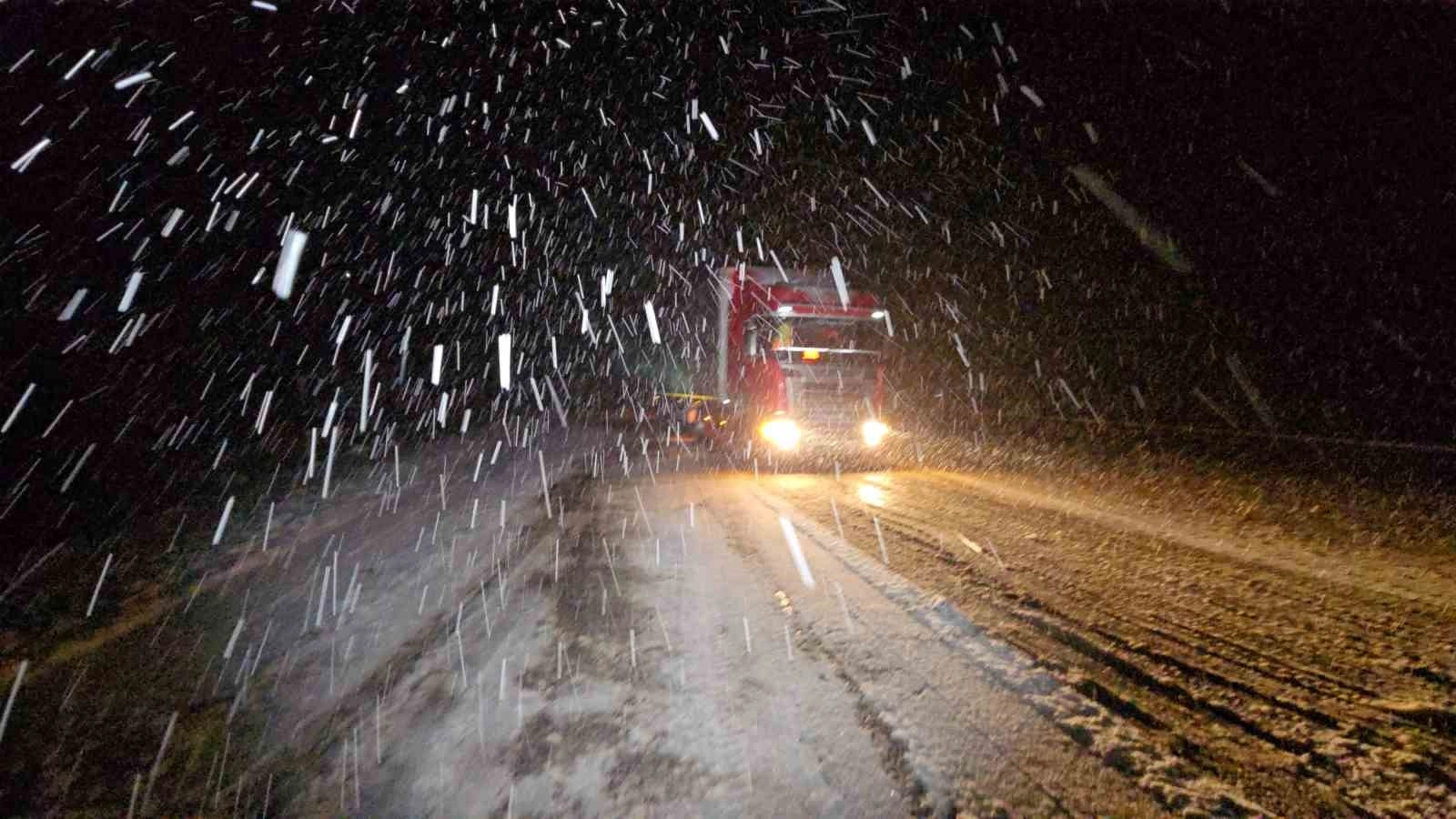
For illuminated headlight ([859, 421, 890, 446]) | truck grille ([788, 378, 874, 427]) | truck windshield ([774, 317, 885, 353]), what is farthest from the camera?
truck windshield ([774, 317, 885, 353])

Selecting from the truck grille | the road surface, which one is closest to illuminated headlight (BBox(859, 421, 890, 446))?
the truck grille

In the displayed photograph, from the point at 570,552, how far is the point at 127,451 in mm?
8989

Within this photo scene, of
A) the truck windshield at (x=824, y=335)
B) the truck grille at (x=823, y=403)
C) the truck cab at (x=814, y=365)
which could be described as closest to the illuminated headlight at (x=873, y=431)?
the truck cab at (x=814, y=365)

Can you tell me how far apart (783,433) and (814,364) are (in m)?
1.53

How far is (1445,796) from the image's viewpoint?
2.26 meters

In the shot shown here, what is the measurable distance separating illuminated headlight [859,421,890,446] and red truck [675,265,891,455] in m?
0.02

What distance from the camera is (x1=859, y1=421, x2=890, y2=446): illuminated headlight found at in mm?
11742

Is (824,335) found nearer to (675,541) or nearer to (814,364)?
(814,364)

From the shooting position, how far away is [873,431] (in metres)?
11.9

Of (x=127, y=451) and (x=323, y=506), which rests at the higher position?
(x=127, y=451)

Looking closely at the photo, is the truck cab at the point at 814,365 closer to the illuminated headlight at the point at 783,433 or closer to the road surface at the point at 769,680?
the illuminated headlight at the point at 783,433

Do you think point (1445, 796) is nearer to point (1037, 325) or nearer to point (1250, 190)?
point (1250, 190)

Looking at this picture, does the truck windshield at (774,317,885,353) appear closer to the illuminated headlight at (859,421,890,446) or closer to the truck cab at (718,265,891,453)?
the truck cab at (718,265,891,453)

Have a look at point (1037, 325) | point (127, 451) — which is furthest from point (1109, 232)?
point (127, 451)
